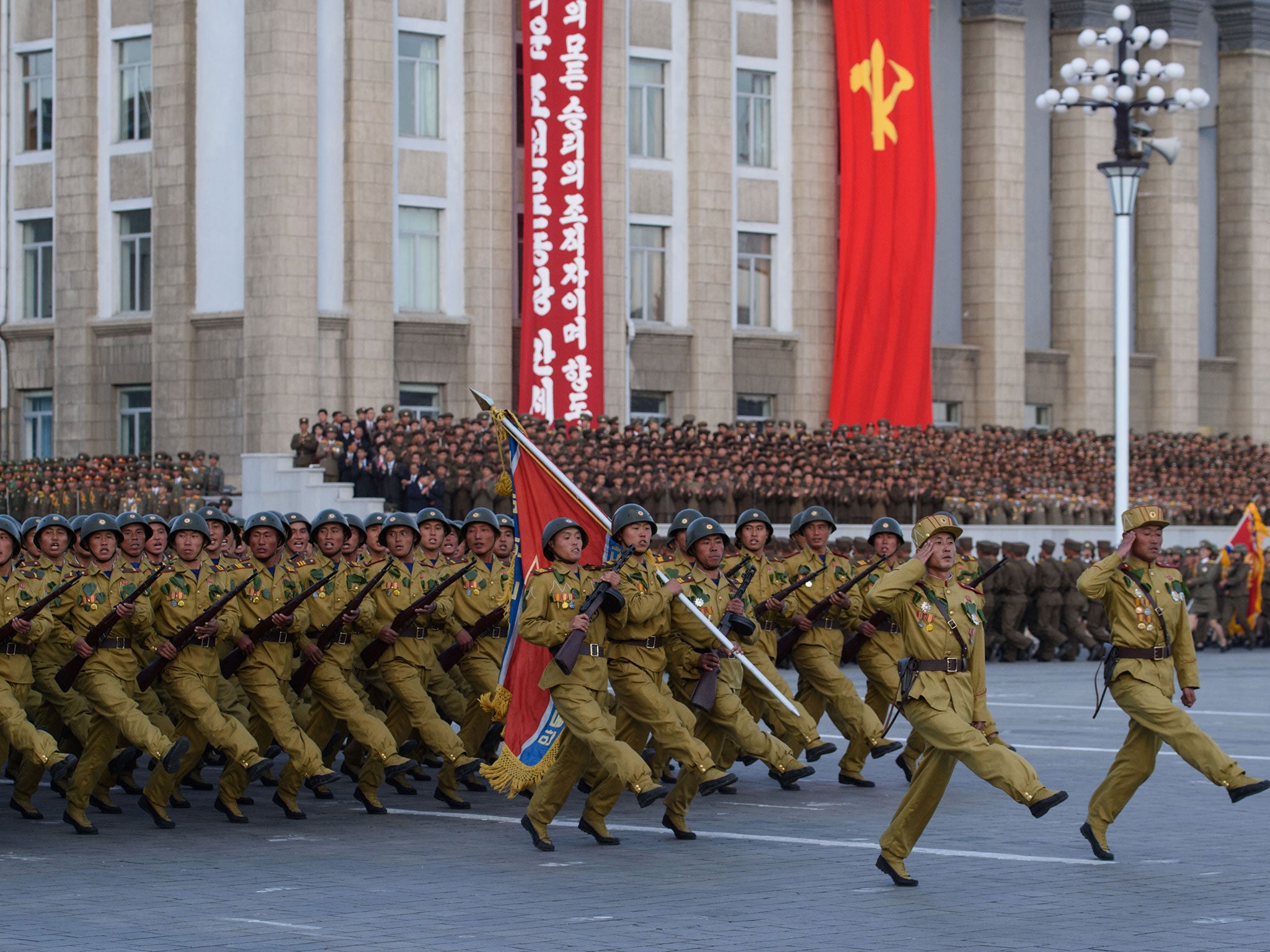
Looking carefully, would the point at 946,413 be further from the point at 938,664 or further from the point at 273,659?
the point at 938,664

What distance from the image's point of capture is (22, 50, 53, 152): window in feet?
135

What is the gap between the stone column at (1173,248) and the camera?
5050cm

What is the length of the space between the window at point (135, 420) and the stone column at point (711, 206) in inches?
405

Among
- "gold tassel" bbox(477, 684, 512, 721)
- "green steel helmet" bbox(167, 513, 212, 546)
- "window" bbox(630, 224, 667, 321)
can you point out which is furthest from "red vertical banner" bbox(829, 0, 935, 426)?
"green steel helmet" bbox(167, 513, 212, 546)

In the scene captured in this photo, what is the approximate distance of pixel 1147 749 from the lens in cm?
1154

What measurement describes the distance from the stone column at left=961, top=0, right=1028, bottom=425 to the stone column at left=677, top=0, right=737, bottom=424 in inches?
276

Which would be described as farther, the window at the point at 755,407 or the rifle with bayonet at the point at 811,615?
the window at the point at 755,407

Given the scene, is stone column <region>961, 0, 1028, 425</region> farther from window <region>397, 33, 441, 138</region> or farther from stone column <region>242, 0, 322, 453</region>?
stone column <region>242, 0, 322, 453</region>

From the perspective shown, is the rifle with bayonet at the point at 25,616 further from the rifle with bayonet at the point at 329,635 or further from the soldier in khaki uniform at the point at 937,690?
the soldier in khaki uniform at the point at 937,690

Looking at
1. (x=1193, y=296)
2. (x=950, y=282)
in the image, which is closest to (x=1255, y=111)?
(x=1193, y=296)

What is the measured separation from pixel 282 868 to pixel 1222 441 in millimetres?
36347

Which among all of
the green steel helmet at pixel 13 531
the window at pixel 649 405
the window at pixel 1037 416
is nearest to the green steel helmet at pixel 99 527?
the green steel helmet at pixel 13 531

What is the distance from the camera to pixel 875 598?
11.2 metres

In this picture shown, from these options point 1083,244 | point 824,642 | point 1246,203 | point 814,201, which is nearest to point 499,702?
point 824,642
